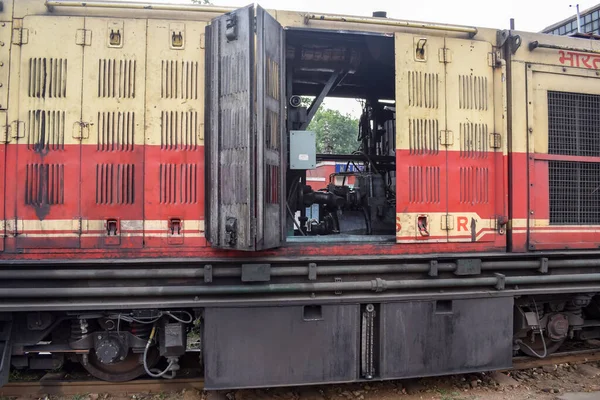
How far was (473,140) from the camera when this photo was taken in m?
3.83

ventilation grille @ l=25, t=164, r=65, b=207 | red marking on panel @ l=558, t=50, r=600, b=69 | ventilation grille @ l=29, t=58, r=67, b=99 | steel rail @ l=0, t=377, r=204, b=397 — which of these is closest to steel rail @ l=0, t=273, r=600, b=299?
ventilation grille @ l=25, t=164, r=65, b=207

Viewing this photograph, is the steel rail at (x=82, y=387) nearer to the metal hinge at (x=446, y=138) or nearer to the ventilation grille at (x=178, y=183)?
the ventilation grille at (x=178, y=183)

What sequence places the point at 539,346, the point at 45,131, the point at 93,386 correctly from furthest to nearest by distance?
the point at 539,346, the point at 93,386, the point at 45,131

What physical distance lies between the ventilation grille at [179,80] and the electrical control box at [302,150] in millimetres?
1045

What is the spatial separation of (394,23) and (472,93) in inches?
41.9

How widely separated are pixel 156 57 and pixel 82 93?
0.71 metres

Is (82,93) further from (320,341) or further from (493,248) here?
(493,248)

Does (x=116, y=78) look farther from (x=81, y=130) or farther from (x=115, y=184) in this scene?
(x=115, y=184)

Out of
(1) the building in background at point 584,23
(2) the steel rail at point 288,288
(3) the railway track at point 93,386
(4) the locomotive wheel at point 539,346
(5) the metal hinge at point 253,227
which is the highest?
(1) the building in background at point 584,23

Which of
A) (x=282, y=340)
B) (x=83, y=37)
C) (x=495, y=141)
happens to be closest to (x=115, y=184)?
(x=83, y=37)

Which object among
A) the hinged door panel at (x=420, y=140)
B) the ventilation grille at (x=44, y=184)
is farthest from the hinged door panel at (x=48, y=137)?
the hinged door panel at (x=420, y=140)

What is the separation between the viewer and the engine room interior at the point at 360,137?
3986mm

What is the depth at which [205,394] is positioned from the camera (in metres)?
3.72

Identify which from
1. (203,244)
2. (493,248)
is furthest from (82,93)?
(493,248)
